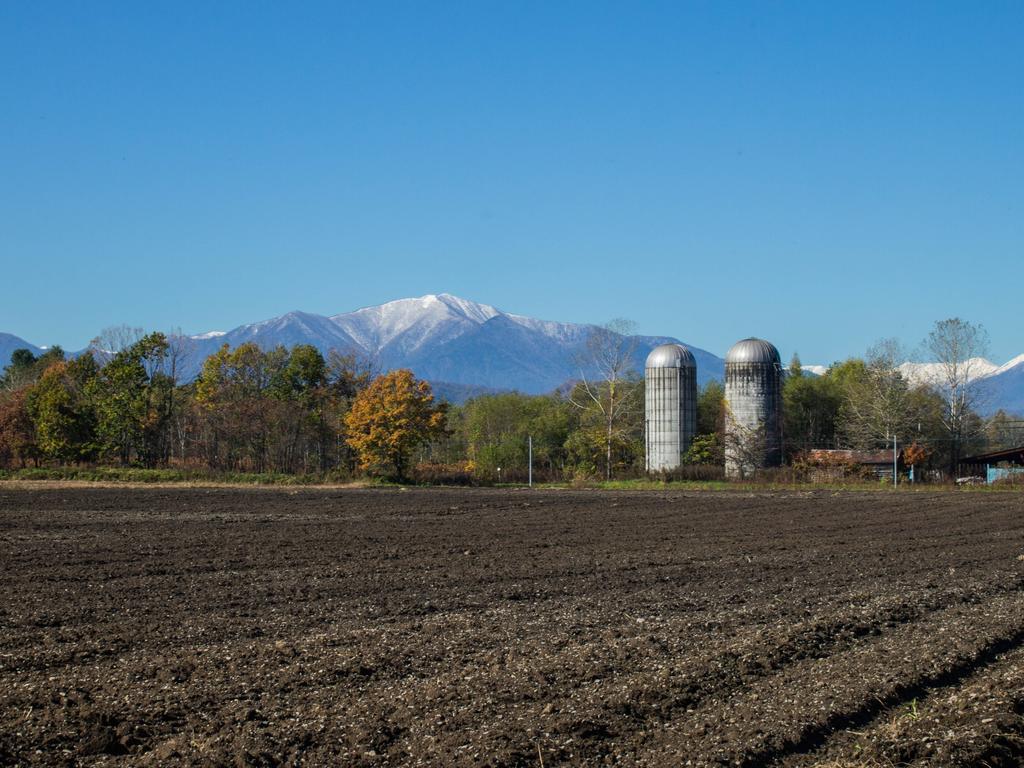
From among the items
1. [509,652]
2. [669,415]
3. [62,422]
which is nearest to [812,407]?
[669,415]

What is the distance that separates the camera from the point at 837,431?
307ft

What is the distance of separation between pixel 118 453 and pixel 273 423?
36.1 feet

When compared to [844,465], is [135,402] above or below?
above

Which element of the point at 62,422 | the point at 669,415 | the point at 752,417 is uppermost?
the point at 669,415

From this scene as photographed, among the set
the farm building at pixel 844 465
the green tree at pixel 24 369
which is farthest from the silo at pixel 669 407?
the green tree at pixel 24 369

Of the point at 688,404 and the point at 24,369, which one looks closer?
the point at 688,404

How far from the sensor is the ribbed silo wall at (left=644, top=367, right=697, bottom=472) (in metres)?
80.9

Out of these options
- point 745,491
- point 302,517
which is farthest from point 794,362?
point 302,517

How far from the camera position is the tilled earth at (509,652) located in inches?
380

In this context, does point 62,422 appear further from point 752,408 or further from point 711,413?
point 711,413

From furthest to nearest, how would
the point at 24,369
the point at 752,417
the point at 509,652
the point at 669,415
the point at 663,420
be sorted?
the point at 24,369, the point at 663,420, the point at 669,415, the point at 752,417, the point at 509,652

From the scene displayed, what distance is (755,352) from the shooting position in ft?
265

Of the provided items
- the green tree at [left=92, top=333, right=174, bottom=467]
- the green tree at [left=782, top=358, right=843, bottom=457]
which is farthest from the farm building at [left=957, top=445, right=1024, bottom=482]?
the green tree at [left=92, top=333, right=174, bottom=467]

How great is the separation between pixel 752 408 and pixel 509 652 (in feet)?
223
